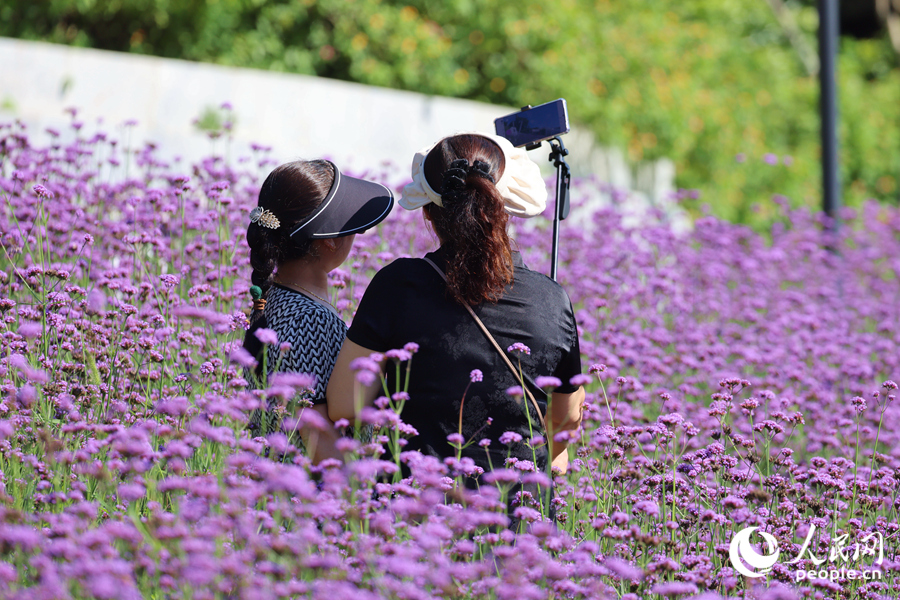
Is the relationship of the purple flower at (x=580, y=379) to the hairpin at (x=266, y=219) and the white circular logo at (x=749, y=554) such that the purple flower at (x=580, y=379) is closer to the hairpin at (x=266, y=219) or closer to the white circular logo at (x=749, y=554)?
the white circular logo at (x=749, y=554)

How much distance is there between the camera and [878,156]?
38.5 ft

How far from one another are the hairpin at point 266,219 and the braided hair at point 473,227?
0.47 m

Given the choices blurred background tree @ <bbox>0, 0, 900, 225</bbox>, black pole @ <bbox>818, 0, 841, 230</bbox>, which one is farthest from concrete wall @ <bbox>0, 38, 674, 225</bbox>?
black pole @ <bbox>818, 0, 841, 230</bbox>

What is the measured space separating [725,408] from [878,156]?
10571 millimetres

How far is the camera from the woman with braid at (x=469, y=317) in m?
2.15

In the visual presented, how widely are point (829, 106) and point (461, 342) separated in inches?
202

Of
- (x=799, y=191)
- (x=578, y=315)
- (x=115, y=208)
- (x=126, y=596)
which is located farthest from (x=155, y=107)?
(x=799, y=191)

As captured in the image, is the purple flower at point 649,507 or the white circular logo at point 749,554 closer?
the purple flower at point 649,507

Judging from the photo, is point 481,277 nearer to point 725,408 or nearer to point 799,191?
point 725,408

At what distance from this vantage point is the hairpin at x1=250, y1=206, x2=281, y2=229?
237 centimetres

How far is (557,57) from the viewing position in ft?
26.2

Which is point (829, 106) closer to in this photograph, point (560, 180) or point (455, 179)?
point (560, 180)

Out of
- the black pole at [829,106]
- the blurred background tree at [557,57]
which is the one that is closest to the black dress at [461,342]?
the blurred background tree at [557,57]

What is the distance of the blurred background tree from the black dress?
144 inches
